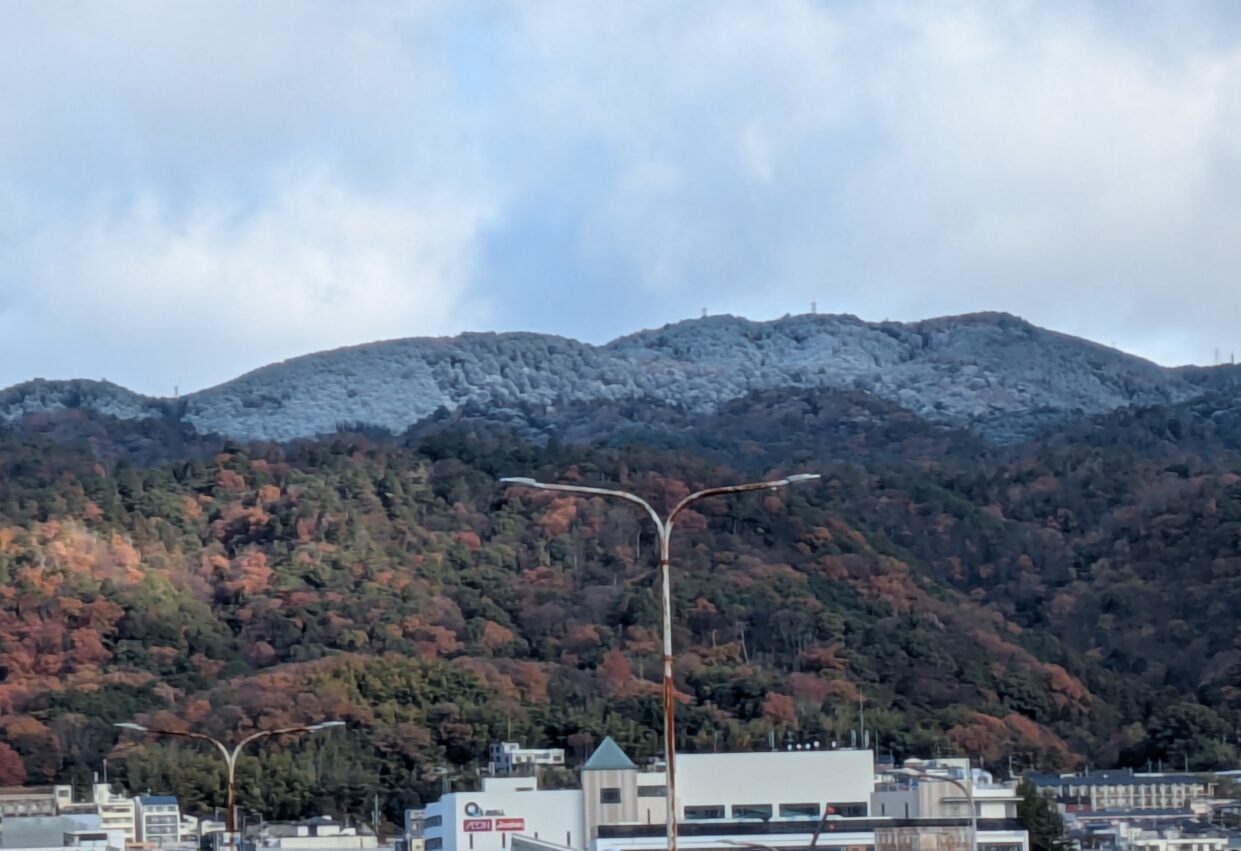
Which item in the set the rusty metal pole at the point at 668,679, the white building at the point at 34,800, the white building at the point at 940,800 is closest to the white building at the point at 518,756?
the white building at the point at 34,800

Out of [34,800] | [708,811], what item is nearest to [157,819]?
[34,800]

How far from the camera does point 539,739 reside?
154125 millimetres

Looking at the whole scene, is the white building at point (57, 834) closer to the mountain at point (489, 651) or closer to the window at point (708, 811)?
the mountain at point (489, 651)

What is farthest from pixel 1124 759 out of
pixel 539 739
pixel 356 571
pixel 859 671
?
pixel 356 571

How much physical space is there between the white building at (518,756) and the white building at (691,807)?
2343 centimetres

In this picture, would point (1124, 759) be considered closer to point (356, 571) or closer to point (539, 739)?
point (539, 739)

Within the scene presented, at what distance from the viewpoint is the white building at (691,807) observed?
109 metres

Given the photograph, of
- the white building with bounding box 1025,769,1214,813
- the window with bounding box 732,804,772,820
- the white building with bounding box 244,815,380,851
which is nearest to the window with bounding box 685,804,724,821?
the window with bounding box 732,804,772,820

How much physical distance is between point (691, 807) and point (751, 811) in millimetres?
2450

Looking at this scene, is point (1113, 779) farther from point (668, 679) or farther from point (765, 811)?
point (668, 679)

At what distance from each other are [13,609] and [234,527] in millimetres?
25906

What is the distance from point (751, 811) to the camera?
115938mm

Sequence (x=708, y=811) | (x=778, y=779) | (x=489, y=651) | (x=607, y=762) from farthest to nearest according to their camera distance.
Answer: (x=489, y=651) → (x=778, y=779) → (x=708, y=811) → (x=607, y=762)

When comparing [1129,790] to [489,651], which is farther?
[489,651]
